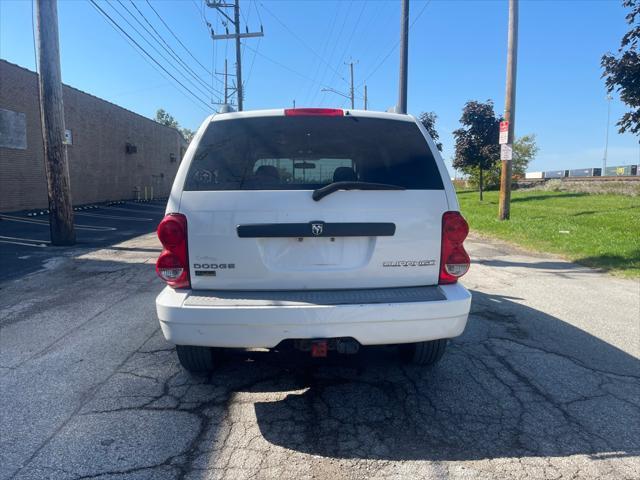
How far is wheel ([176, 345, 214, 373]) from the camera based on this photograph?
3.29m

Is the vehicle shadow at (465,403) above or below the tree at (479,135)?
below

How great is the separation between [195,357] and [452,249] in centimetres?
192

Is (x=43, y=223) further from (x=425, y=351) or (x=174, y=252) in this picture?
(x=425, y=351)

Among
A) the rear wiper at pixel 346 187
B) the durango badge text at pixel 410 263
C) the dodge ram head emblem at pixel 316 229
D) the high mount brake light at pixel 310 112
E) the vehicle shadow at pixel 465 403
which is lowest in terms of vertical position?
the vehicle shadow at pixel 465 403

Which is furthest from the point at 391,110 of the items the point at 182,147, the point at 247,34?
the point at 182,147

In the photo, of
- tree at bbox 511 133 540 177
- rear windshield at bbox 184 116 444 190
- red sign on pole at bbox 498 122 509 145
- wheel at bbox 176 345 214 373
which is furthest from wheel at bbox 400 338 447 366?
tree at bbox 511 133 540 177

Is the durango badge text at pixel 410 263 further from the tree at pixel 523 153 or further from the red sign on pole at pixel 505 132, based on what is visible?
the tree at pixel 523 153

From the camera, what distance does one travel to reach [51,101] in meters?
9.53

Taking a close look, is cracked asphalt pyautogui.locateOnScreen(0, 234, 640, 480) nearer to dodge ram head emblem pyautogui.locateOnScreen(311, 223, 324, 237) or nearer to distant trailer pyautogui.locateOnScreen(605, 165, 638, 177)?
dodge ram head emblem pyautogui.locateOnScreen(311, 223, 324, 237)

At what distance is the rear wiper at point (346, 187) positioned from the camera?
9.61 ft

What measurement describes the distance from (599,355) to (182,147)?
41116mm

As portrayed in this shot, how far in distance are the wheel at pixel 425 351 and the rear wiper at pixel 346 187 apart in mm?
1182

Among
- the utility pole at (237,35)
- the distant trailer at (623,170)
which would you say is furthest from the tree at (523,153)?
the utility pole at (237,35)

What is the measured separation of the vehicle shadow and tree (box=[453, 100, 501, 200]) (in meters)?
20.8
